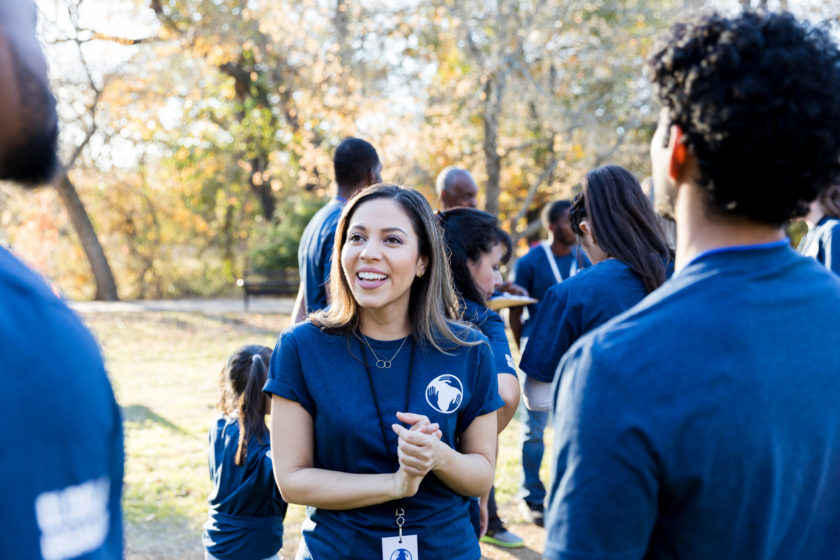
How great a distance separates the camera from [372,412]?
231cm

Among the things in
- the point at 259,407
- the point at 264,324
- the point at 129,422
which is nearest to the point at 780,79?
the point at 259,407

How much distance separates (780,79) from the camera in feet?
4.23

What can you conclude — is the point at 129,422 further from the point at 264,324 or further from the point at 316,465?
the point at 264,324

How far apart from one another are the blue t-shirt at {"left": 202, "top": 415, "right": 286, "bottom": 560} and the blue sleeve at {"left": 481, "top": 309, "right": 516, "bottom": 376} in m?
1.07

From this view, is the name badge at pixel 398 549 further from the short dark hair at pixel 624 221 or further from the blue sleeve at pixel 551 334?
the short dark hair at pixel 624 221

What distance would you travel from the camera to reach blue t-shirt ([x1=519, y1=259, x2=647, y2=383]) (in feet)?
10.2

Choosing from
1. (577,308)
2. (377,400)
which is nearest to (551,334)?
(577,308)

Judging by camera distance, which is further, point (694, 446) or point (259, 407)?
point (259, 407)

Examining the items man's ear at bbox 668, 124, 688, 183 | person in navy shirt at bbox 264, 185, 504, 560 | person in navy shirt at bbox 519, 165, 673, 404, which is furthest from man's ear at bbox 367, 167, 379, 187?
man's ear at bbox 668, 124, 688, 183

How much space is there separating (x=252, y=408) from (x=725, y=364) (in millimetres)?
2544

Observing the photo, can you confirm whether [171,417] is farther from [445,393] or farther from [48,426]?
[48,426]

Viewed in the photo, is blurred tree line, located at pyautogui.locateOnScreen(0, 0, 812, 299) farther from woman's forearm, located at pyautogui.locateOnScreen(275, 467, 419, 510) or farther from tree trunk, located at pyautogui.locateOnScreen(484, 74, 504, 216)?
woman's forearm, located at pyautogui.locateOnScreen(275, 467, 419, 510)

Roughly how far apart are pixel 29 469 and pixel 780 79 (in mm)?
1293

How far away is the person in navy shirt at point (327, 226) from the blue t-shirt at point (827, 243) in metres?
2.47
